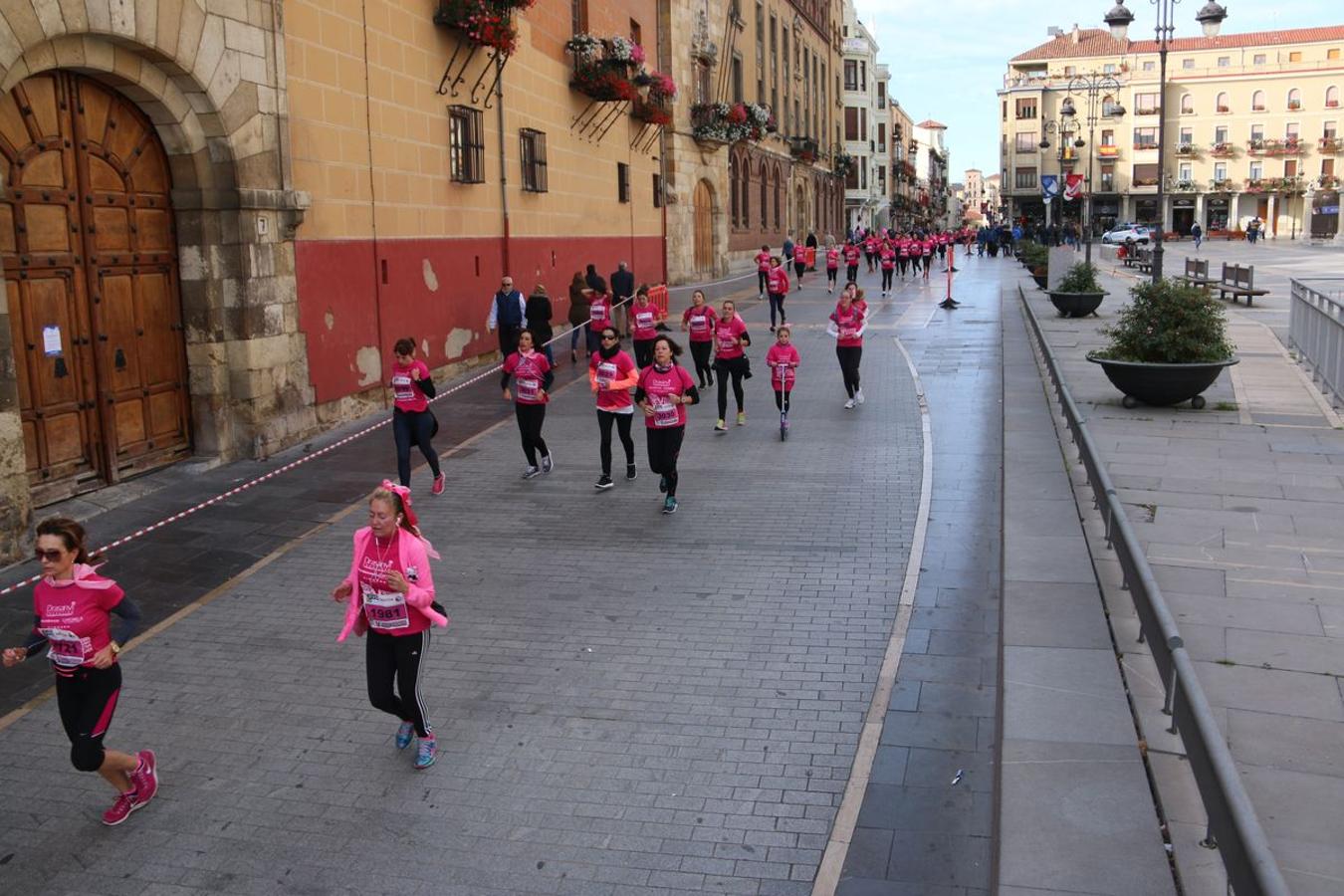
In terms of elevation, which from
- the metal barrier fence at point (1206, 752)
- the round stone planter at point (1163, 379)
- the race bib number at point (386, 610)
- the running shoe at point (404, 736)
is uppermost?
the round stone planter at point (1163, 379)

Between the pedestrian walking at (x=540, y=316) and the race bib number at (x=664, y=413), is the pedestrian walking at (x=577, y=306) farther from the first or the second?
the race bib number at (x=664, y=413)

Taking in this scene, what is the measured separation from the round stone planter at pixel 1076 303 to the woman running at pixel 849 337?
478 inches

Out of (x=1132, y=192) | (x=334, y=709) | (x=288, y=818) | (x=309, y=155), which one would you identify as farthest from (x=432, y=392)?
(x=1132, y=192)

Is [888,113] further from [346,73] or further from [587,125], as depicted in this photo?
[346,73]

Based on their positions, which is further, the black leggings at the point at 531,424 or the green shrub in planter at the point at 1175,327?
the green shrub in planter at the point at 1175,327

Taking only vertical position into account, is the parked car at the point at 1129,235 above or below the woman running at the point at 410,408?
above

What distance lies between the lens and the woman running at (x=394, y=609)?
597 centimetres

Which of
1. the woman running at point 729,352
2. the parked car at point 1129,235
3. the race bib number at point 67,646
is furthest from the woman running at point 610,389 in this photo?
the parked car at point 1129,235

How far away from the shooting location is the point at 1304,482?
10.8 meters

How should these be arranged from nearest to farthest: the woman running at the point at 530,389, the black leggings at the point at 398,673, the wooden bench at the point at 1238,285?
the black leggings at the point at 398,673
the woman running at the point at 530,389
the wooden bench at the point at 1238,285

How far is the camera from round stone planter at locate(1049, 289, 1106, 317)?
2628cm

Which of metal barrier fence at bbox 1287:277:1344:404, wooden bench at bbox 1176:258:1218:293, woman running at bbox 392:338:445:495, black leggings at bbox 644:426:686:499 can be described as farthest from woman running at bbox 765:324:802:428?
wooden bench at bbox 1176:258:1218:293

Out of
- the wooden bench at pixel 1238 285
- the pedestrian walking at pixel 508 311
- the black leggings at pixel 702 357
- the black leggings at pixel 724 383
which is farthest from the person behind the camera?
the wooden bench at pixel 1238 285

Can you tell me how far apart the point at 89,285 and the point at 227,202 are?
2.00m
